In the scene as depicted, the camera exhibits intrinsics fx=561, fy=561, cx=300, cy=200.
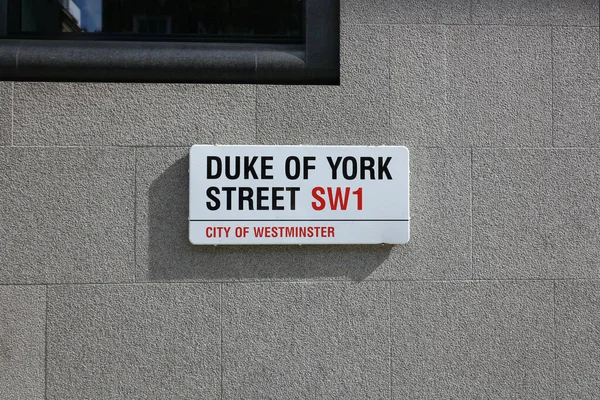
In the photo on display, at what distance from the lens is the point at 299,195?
158 inches

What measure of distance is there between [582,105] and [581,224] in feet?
2.98

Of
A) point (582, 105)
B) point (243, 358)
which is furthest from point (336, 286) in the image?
point (582, 105)

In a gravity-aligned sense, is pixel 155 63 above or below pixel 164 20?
below

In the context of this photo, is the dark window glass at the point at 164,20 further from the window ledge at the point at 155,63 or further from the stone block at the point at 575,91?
the stone block at the point at 575,91

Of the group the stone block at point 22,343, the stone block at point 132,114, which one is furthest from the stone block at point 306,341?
the stone block at point 22,343

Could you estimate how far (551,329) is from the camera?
165 inches

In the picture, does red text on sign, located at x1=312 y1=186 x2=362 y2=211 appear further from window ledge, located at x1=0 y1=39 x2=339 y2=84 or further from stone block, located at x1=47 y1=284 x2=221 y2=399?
stone block, located at x1=47 y1=284 x2=221 y2=399

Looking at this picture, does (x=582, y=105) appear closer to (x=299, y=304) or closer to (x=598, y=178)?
(x=598, y=178)

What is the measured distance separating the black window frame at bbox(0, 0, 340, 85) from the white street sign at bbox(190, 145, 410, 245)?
629 mm

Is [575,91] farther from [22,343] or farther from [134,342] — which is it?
[22,343]

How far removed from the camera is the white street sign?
3965 mm

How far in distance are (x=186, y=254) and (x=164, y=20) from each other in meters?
1.85

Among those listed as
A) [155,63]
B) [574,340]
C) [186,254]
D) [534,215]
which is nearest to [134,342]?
[186,254]

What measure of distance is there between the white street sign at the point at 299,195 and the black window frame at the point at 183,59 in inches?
24.8
